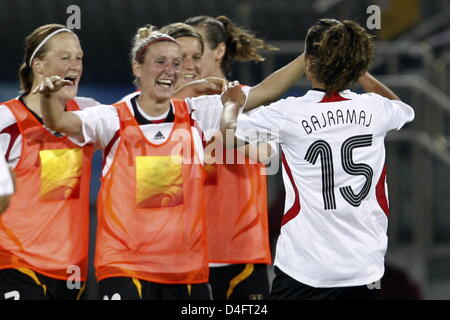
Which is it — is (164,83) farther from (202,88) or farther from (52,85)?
(52,85)

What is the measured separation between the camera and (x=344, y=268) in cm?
438

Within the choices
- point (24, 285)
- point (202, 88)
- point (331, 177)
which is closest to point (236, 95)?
point (202, 88)

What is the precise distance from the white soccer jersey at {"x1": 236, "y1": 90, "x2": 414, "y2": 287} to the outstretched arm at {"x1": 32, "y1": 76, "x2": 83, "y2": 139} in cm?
95

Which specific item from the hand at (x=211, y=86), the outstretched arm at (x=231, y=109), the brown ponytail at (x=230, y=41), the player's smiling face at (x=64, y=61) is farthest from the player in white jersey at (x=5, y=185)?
the brown ponytail at (x=230, y=41)

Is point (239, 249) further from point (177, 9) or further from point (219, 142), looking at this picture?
point (177, 9)

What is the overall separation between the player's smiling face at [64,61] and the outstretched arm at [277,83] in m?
0.94

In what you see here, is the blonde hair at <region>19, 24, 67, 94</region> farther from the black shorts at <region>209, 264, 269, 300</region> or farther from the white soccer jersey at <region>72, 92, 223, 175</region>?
the black shorts at <region>209, 264, 269, 300</region>

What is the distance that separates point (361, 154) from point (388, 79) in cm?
→ 532

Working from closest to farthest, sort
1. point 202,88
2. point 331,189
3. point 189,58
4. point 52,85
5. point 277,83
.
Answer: point 331,189 → point 52,85 → point 277,83 → point 202,88 → point 189,58

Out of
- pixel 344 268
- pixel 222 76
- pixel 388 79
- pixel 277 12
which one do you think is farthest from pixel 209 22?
pixel 277 12

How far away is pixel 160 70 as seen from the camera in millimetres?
5047

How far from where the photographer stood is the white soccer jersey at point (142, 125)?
4.87 meters

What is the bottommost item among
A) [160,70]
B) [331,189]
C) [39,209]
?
[39,209]

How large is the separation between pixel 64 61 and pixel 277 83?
3.79 ft
